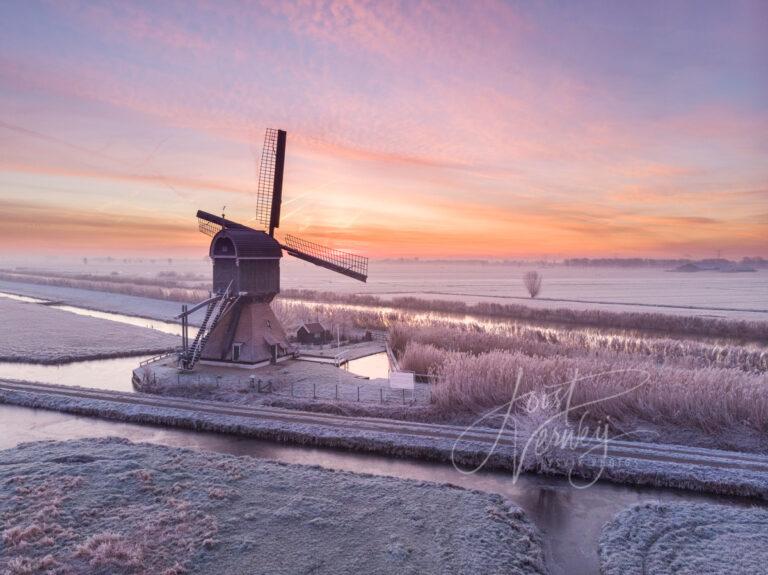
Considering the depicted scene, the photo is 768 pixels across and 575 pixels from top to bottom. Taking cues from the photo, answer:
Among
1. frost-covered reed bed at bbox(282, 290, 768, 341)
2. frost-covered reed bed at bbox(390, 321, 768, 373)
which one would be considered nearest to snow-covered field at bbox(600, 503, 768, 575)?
frost-covered reed bed at bbox(390, 321, 768, 373)

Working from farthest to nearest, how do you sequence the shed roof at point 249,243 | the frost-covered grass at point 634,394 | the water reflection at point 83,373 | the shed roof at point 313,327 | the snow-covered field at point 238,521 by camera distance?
1. the shed roof at point 313,327
2. the shed roof at point 249,243
3. the water reflection at point 83,373
4. the frost-covered grass at point 634,394
5. the snow-covered field at point 238,521

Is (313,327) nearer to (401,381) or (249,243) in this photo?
(249,243)

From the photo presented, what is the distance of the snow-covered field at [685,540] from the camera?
37.5ft

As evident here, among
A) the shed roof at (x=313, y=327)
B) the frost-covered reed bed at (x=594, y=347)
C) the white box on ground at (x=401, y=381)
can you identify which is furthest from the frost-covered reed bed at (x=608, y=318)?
the white box on ground at (x=401, y=381)

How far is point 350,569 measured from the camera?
11.0m

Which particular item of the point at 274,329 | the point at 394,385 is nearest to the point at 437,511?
the point at 394,385

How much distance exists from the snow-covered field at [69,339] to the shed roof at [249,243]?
1395 cm

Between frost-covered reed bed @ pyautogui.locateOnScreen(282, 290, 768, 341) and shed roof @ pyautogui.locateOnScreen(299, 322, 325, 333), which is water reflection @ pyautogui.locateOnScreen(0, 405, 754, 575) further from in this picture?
frost-covered reed bed @ pyautogui.locateOnScreen(282, 290, 768, 341)

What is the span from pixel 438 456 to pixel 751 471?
34.3ft

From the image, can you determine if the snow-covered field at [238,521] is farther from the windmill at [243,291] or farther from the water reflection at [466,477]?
the windmill at [243,291]

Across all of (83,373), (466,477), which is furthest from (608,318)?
(83,373)

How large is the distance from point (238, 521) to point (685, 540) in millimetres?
11487

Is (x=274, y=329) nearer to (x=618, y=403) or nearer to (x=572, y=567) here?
(x=618, y=403)

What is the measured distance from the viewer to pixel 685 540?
12.5 meters
